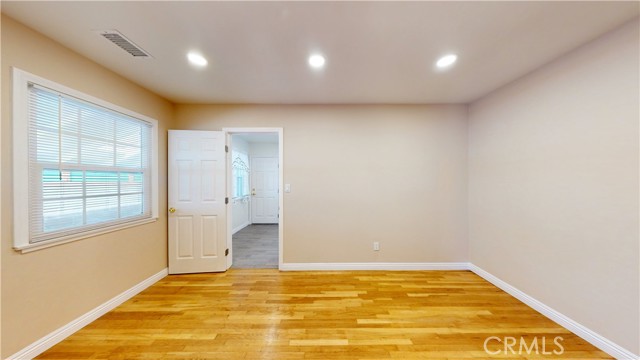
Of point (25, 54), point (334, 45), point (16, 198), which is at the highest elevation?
point (334, 45)

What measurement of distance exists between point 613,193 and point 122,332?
13.7 feet

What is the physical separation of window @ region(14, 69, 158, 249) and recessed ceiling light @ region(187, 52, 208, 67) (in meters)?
1.02

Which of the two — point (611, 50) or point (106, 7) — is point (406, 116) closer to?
point (611, 50)

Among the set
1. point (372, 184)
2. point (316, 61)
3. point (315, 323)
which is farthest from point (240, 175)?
point (315, 323)

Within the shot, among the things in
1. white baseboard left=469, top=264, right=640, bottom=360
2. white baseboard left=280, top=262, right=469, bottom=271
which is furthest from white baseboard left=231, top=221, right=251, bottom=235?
white baseboard left=469, top=264, right=640, bottom=360

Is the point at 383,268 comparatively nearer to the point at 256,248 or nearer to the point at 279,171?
the point at 279,171

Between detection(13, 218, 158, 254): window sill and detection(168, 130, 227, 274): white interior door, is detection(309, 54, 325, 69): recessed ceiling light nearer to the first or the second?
detection(168, 130, 227, 274): white interior door

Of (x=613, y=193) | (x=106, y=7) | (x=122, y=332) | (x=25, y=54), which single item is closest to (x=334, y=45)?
(x=106, y=7)

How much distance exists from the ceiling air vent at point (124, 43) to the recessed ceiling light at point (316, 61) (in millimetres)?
1433

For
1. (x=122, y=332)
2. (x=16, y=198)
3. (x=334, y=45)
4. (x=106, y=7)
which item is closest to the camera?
(x=106, y=7)

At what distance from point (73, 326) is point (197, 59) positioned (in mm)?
2585

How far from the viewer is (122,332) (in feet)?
6.66

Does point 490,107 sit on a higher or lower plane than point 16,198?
higher

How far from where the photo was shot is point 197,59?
210 centimetres
